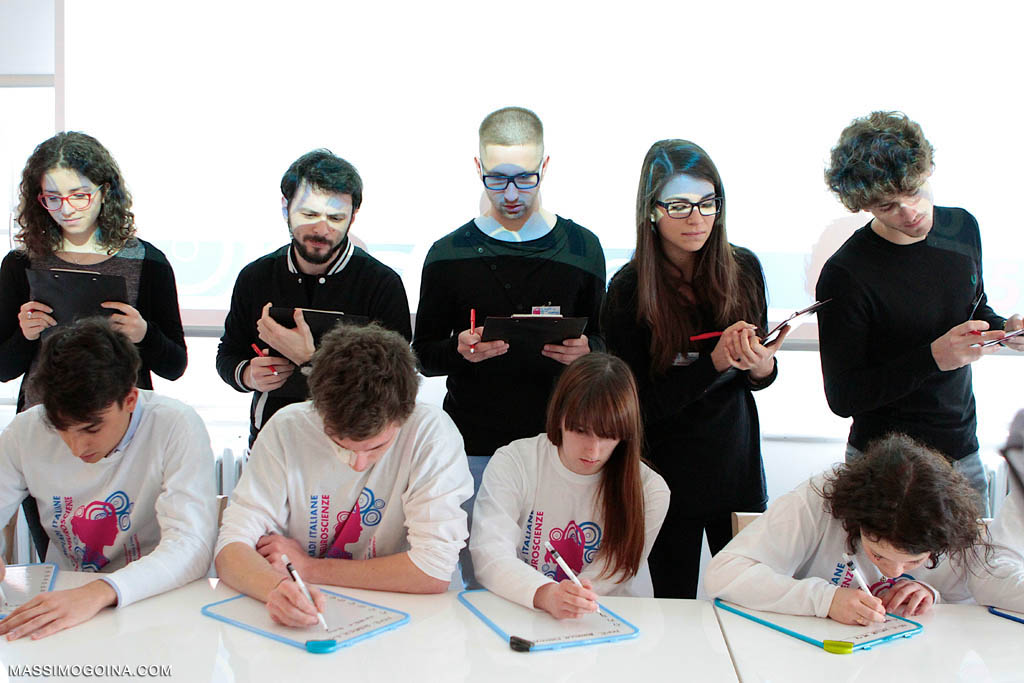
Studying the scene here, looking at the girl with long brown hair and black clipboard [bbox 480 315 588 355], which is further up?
black clipboard [bbox 480 315 588 355]

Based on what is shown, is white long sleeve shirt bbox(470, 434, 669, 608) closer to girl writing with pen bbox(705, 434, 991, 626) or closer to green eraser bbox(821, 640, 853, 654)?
girl writing with pen bbox(705, 434, 991, 626)

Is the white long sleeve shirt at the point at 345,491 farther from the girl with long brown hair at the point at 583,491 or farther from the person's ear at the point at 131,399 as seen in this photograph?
the person's ear at the point at 131,399

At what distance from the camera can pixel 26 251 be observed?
240 centimetres

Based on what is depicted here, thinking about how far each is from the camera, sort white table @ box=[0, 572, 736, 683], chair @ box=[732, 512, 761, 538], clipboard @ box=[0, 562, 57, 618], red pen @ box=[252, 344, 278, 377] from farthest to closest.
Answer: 1. red pen @ box=[252, 344, 278, 377]
2. chair @ box=[732, 512, 761, 538]
3. clipboard @ box=[0, 562, 57, 618]
4. white table @ box=[0, 572, 736, 683]

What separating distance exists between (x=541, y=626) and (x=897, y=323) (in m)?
1.20

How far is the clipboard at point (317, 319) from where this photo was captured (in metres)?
2.21

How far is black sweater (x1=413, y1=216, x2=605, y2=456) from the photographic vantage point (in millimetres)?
2322

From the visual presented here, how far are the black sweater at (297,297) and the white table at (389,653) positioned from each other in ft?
2.64

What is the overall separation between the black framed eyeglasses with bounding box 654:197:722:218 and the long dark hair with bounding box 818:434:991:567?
2.41ft

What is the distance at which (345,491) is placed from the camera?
1881mm

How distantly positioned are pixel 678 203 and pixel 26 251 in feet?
5.77

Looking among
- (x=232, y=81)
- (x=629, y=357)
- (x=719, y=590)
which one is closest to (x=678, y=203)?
(x=629, y=357)

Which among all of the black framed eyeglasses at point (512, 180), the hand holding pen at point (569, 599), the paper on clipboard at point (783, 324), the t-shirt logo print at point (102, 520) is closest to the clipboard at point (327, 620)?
the hand holding pen at point (569, 599)

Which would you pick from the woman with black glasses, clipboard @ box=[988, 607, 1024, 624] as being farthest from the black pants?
clipboard @ box=[988, 607, 1024, 624]
